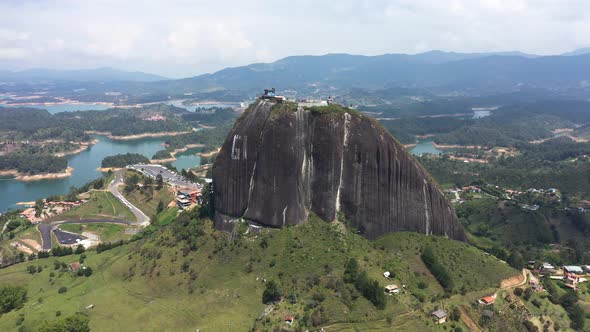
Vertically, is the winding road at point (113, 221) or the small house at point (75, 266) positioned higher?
the small house at point (75, 266)

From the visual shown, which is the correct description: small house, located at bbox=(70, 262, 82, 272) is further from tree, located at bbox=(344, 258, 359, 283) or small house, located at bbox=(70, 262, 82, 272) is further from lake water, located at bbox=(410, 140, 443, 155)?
lake water, located at bbox=(410, 140, 443, 155)

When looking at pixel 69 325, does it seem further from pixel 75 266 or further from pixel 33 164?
pixel 33 164

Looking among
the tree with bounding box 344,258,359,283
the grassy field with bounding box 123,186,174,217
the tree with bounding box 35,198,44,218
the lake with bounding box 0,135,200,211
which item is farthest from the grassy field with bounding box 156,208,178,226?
the lake with bounding box 0,135,200,211

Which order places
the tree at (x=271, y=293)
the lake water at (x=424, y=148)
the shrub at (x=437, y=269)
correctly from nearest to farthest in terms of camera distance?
the tree at (x=271, y=293), the shrub at (x=437, y=269), the lake water at (x=424, y=148)

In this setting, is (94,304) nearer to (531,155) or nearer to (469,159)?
(469,159)

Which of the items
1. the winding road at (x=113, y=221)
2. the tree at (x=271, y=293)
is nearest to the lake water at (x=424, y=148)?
the winding road at (x=113, y=221)

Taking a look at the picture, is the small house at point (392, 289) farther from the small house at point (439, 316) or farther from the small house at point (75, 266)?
the small house at point (75, 266)

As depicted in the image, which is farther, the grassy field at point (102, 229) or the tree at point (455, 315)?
the grassy field at point (102, 229)
